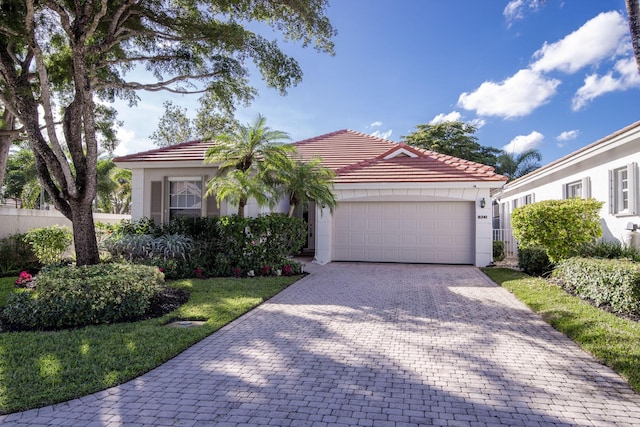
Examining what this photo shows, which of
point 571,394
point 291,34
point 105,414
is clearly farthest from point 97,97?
point 571,394

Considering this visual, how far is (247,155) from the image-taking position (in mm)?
10242

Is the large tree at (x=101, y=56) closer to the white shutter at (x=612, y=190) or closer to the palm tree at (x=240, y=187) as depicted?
the palm tree at (x=240, y=187)

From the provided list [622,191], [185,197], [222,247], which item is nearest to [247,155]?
[222,247]

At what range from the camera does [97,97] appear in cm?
1193

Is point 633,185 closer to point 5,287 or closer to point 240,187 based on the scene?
point 240,187

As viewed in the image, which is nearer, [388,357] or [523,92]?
[388,357]

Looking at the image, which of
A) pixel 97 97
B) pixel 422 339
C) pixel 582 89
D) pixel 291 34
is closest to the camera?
pixel 422 339

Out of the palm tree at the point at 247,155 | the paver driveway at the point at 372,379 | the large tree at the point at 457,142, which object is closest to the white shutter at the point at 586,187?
the paver driveway at the point at 372,379

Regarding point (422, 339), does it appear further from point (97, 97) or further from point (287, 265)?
point (97, 97)

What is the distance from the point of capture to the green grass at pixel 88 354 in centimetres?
358

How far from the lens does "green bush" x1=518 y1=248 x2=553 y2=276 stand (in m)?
10.1

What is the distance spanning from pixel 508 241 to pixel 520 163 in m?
12.9

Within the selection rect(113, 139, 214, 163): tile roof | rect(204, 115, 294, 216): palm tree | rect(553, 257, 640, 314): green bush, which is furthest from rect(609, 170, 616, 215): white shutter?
rect(113, 139, 214, 163): tile roof

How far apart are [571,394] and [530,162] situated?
26.6 meters
